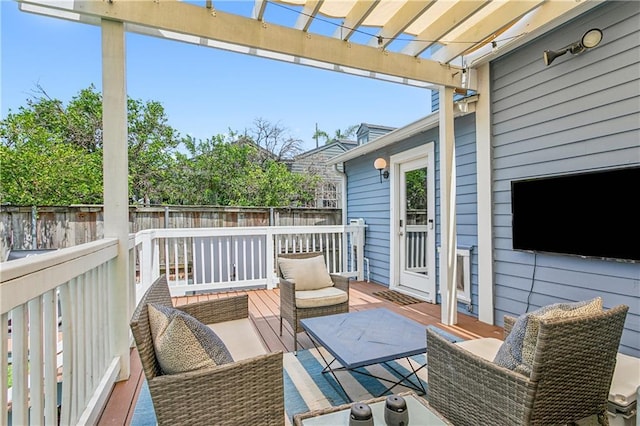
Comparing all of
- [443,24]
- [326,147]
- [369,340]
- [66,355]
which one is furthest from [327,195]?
[66,355]

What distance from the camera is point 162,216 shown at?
24.8 ft

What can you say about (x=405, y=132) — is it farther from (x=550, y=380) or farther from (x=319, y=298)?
(x=550, y=380)

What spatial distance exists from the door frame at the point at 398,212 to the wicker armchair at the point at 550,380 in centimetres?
316

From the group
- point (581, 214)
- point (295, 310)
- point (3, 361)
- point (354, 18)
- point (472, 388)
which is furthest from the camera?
point (295, 310)

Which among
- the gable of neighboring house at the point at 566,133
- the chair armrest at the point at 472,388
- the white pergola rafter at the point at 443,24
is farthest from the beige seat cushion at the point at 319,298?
the white pergola rafter at the point at 443,24

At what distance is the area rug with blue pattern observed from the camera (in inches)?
85.1

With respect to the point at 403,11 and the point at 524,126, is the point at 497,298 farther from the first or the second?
the point at 403,11

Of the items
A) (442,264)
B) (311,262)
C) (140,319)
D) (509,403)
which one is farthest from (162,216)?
(509,403)

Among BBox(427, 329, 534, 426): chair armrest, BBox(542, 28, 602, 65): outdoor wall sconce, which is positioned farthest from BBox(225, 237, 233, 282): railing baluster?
BBox(542, 28, 602, 65): outdoor wall sconce

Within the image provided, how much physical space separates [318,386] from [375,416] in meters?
1.16

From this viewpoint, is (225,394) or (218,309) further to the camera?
(218,309)

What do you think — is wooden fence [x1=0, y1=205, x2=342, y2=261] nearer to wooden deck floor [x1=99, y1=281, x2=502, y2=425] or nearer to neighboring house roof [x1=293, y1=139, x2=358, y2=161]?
wooden deck floor [x1=99, y1=281, x2=502, y2=425]

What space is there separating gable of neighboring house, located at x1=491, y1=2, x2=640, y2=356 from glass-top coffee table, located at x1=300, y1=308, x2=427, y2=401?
1.60m

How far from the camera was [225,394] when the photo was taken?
1.46m
